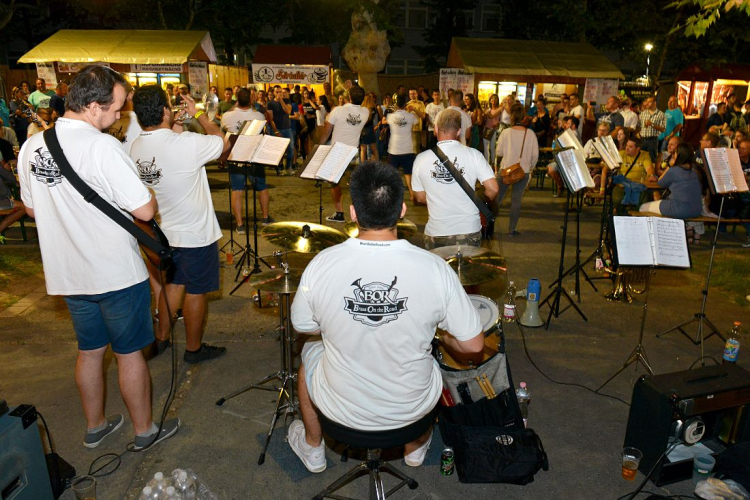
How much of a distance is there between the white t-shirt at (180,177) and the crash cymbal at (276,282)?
929mm

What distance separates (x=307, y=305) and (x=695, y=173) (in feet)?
20.5

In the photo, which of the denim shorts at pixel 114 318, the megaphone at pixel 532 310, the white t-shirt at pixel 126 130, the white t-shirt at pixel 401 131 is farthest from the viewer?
the white t-shirt at pixel 401 131

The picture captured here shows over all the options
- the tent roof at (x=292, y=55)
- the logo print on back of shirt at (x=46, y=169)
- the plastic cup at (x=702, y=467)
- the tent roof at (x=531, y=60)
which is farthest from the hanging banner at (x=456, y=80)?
the logo print on back of shirt at (x=46, y=169)

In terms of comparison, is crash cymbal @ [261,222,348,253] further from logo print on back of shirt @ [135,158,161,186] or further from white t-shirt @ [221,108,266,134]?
white t-shirt @ [221,108,266,134]

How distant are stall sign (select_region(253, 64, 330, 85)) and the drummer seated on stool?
1713cm

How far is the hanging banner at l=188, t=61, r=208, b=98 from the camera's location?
1758 cm

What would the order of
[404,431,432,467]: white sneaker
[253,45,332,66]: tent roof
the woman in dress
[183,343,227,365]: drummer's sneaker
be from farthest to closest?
[253,45,332,66]: tent roof
the woman in dress
[183,343,227,365]: drummer's sneaker
[404,431,432,467]: white sneaker

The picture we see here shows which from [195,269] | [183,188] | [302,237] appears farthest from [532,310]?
[183,188]

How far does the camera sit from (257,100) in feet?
47.8

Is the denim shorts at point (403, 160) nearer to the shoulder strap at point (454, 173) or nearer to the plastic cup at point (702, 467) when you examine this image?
the shoulder strap at point (454, 173)

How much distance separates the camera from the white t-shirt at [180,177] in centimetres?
410

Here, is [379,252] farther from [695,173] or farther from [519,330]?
[695,173]

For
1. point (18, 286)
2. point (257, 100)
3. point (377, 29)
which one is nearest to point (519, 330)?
point (18, 286)

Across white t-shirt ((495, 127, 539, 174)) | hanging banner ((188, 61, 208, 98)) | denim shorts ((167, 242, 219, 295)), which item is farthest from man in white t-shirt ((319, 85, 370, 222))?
hanging banner ((188, 61, 208, 98))
